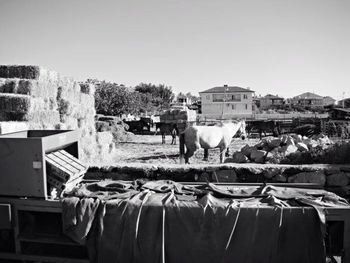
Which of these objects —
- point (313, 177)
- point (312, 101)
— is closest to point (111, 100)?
point (313, 177)

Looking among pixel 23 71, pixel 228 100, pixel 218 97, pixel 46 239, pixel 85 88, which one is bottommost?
pixel 46 239

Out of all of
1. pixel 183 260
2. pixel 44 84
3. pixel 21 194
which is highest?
pixel 44 84

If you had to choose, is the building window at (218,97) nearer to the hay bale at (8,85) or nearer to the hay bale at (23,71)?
the hay bale at (23,71)

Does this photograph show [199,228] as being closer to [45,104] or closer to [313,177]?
[313,177]

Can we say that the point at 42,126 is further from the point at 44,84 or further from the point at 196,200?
the point at 196,200

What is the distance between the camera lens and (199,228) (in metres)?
3.28

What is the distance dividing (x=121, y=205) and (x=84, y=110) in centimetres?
1036

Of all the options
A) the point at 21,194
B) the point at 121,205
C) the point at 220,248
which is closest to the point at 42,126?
the point at 21,194

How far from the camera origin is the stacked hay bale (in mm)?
9367

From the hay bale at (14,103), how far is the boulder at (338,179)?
8.29m

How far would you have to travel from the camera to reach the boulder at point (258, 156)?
908cm

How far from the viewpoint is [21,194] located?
3.80 metres

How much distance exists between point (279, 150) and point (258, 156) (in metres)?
0.67

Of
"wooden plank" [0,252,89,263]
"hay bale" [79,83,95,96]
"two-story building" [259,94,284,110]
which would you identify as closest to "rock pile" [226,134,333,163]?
"wooden plank" [0,252,89,263]
